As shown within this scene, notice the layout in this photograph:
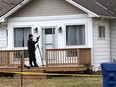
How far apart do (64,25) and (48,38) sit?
123 cm

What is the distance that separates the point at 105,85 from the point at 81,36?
10805 mm

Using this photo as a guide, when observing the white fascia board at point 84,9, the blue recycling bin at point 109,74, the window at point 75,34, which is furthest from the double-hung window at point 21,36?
the blue recycling bin at point 109,74

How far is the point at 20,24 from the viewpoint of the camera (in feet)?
86.5

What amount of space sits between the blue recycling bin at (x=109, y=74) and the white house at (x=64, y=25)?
32.5 ft

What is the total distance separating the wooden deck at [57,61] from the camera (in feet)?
76.9

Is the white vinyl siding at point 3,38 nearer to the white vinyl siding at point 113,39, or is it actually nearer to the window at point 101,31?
the window at point 101,31

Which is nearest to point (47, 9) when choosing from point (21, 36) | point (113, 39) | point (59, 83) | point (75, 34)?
point (75, 34)

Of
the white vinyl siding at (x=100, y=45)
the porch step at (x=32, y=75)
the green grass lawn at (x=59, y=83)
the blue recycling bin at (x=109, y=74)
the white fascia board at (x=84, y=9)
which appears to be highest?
the white fascia board at (x=84, y=9)

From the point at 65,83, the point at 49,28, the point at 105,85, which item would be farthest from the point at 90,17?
the point at 105,85

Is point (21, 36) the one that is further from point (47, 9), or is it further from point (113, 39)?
point (113, 39)

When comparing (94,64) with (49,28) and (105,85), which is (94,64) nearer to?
(49,28)

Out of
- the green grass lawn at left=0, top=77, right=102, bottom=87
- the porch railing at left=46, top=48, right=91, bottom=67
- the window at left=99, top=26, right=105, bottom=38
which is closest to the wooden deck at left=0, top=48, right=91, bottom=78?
the porch railing at left=46, top=48, right=91, bottom=67

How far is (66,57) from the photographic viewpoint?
24.2 metres

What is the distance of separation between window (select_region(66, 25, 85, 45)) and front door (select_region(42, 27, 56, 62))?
82cm
